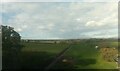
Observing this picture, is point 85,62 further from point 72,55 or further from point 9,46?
point 9,46

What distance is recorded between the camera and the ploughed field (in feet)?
15.4

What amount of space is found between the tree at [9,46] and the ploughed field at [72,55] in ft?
0.42

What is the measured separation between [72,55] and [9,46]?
1.20 meters

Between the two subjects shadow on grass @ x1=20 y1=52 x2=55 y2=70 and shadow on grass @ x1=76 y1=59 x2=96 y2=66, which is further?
shadow on grass @ x1=76 y1=59 x2=96 y2=66

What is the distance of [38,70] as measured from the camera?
16.6 feet

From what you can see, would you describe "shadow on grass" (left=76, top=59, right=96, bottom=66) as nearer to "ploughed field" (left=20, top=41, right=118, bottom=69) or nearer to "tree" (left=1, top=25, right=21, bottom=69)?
"ploughed field" (left=20, top=41, right=118, bottom=69)

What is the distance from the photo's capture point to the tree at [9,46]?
15.5ft

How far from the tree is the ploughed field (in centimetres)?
13

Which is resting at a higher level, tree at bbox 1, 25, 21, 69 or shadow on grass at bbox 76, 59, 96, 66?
tree at bbox 1, 25, 21, 69

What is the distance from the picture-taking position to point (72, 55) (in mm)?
5027

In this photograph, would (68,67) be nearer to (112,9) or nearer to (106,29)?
(106,29)

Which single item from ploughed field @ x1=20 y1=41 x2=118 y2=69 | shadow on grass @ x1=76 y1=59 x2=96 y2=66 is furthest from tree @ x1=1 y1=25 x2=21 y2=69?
shadow on grass @ x1=76 y1=59 x2=96 y2=66

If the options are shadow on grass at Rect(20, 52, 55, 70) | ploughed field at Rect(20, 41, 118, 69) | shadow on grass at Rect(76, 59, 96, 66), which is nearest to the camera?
ploughed field at Rect(20, 41, 118, 69)

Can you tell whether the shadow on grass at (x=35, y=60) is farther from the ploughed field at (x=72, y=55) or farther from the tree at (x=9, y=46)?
the tree at (x=9, y=46)
